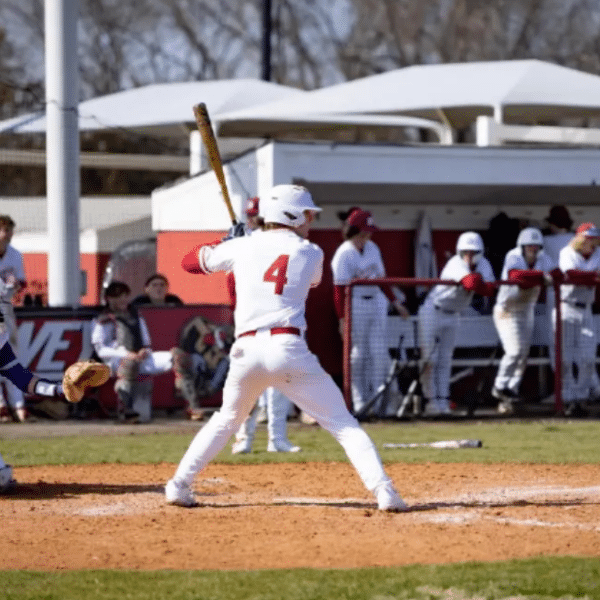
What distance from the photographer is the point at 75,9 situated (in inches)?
654

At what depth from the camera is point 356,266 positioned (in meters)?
15.0

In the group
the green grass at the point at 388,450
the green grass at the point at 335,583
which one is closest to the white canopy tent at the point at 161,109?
the green grass at the point at 388,450

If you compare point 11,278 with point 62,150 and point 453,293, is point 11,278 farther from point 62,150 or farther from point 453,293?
point 453,293

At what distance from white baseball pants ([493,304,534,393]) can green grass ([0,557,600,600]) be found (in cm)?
867

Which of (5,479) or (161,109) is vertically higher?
(161,109)

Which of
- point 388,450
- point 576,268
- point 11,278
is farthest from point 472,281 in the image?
point 11,278

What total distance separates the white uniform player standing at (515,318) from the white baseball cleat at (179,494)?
7359 mm

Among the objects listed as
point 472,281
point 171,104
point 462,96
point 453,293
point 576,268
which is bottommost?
point 453,293

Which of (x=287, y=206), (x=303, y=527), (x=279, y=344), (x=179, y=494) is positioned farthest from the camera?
(x=179, y=494)

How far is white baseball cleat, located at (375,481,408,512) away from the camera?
8.46m

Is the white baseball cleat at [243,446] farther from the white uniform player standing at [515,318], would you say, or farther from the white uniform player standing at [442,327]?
the white uniform player standing at [515,318]

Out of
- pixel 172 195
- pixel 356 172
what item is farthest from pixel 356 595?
pixel 172 195

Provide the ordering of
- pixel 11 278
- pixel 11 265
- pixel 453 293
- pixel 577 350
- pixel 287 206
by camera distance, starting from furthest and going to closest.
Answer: pixel 577 350 < pixel 453 293 < pixel 11 265 < pixel 11 278 < pixel 287 206

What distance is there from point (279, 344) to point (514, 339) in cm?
770
